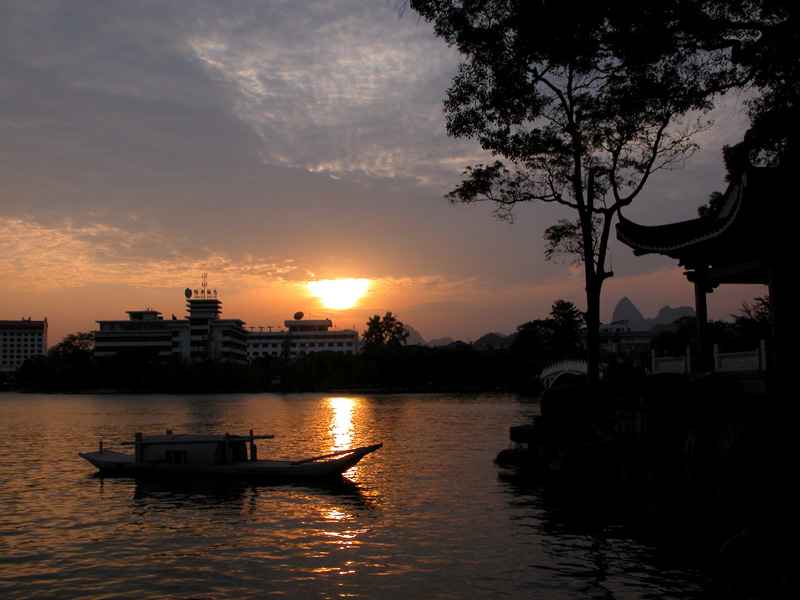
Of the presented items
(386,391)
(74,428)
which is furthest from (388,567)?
(386,391)

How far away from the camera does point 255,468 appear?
896 inches

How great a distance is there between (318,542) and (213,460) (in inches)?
390

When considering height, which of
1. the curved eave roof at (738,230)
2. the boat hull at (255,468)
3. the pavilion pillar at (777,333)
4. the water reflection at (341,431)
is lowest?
the water reflection at (341,431)

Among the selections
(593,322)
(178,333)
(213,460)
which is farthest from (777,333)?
(178,333)

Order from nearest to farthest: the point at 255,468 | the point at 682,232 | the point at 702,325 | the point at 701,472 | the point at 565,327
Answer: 1. the point at 701,472
2. the point at 682,232
3. the point at 702,325
4. the point at 255,468
5. the point at 565,327

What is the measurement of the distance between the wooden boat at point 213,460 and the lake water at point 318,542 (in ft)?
1.77

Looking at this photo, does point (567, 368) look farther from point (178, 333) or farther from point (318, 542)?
point (178, 333)

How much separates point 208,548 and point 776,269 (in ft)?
52.5

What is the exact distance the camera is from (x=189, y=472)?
2366 cm

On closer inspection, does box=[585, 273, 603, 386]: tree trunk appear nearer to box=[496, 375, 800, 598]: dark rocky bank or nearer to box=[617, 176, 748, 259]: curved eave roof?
box=[496, 375, 800, 598]: dark rocky bank

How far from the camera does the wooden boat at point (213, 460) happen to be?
886 inches

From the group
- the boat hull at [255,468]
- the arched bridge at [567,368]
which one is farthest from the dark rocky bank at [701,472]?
the arched bridge at [567,368]

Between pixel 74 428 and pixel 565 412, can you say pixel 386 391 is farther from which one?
pixel 565 412

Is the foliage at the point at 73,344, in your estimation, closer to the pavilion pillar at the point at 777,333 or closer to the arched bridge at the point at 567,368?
the arched bridge at the point at 567,368
